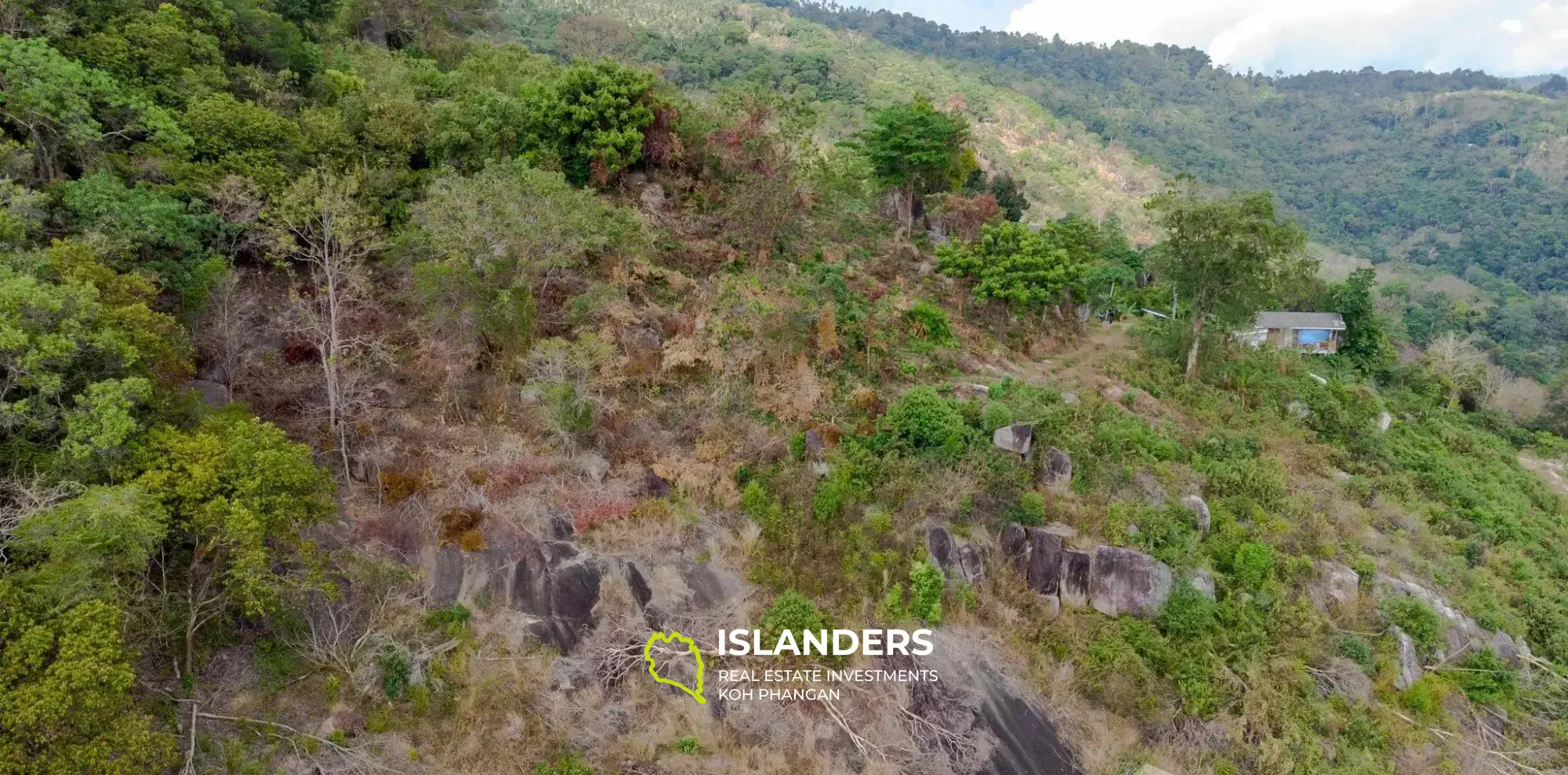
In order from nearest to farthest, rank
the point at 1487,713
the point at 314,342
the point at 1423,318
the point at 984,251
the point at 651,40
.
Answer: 1. the point at 1487,713
2. the point at 314,342
3. the point at 984,251
4. the point at 1423,318
5. the point at 651,40

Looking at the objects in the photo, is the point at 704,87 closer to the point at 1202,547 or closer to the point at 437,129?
the point at 437,129

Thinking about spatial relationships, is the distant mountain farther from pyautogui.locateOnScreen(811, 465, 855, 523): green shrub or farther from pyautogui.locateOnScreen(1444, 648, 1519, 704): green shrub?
pyautogui.locateOnScreen(811, 465, 855, 523): green shrub

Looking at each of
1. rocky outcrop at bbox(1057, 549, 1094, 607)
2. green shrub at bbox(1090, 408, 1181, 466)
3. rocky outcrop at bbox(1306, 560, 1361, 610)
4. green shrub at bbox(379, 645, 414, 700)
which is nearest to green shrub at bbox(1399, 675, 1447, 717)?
rocky outcrop at bbox(1306, 560, 1361, 610)

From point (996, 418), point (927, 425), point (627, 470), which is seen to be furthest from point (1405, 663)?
point (627, 470)

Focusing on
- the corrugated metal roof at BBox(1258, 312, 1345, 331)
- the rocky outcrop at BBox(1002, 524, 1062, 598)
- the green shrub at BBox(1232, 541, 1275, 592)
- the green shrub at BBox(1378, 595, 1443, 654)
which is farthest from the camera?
the corrugated metal roof at BBox(1258, 312, 1345, 331)

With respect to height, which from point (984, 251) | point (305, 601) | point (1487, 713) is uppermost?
point (984, 251)

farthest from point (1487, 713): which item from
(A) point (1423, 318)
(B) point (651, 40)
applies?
(B) point (651, 40)

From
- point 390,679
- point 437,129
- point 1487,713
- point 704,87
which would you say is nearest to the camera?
point 390,679
